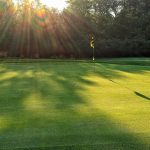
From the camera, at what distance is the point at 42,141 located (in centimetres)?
634

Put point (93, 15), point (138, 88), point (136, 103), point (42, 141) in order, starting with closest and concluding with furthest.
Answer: point (42, 141) < point (136, 103) < point (138, 88) < point (93, 15)

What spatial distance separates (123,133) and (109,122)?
0.82m

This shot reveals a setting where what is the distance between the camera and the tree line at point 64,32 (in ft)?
156

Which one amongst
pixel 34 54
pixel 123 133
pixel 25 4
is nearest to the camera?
pixel 123 133

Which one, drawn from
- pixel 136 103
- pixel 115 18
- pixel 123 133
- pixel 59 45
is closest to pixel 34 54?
pixel 59 45

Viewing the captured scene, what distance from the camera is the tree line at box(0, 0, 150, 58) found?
156 ft

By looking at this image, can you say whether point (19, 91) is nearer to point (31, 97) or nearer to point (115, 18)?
point (31, 97)

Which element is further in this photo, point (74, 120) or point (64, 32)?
point (64, 32)

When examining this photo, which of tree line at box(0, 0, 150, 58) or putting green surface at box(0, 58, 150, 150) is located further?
tree line at box(0, 0, 150, 58)

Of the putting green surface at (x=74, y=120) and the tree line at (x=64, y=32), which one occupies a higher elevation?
the tree line at (x=64, y=32)

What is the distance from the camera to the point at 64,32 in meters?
50.9

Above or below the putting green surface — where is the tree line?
above

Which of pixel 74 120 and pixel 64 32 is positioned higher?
pixel 64 32

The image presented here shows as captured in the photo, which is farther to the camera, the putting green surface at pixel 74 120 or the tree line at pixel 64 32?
the tree line at pixel 64 32
